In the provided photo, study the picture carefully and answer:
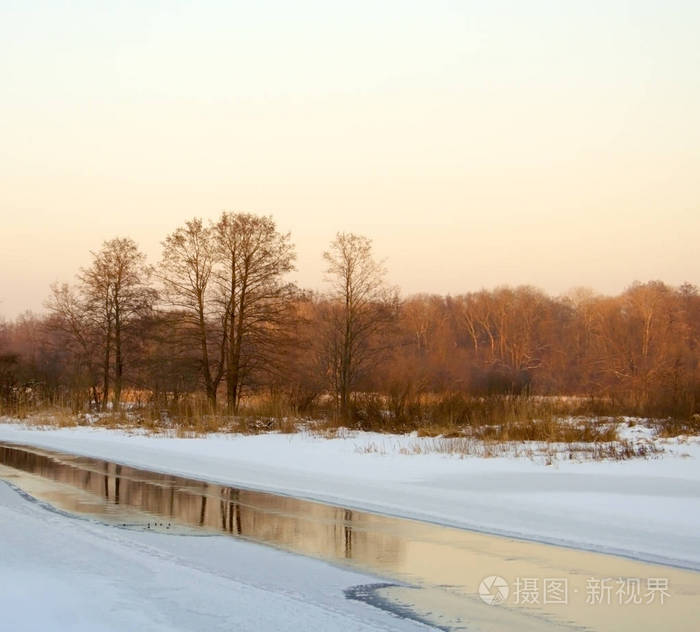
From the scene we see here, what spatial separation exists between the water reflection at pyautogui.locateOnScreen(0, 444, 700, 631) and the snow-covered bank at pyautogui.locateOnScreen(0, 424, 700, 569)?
866 mm

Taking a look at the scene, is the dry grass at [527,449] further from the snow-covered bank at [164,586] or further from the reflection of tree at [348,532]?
the snow-covered bank at [164,586]

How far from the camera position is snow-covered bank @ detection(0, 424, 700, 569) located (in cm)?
1185

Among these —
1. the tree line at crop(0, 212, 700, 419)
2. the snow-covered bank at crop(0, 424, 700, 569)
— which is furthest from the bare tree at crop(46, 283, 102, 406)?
the snow-covered bank at crop(0, 424, 700, 569)

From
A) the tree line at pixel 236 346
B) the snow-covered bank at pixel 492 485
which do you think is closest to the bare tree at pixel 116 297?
the tree line at pixel 236 346

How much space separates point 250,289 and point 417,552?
35992mm

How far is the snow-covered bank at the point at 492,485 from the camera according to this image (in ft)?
38.9

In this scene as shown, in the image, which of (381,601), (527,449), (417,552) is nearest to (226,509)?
(417,552)

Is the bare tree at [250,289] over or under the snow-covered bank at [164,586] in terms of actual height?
over

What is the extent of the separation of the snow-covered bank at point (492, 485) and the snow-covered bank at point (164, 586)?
3.99 m

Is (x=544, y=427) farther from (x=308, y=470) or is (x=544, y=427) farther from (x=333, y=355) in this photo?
(x=333, y=355)

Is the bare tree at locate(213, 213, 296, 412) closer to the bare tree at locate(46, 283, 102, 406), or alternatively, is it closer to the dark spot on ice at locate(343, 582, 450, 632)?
the bare tree at locate(46, 283, 102, 406)

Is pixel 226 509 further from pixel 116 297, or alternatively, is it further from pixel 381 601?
pixel 116 297

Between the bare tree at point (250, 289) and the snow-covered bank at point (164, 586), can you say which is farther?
the bare tree at point (250, 289)

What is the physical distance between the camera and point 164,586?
8391 mm
